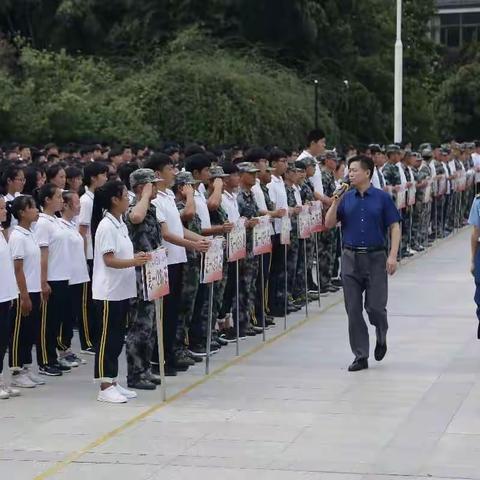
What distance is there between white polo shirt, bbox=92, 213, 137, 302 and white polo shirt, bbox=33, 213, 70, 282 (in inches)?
46.7

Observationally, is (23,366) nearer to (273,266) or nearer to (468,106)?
(273,266)

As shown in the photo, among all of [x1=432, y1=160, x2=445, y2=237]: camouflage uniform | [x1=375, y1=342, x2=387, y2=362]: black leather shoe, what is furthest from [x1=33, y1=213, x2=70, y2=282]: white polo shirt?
[x1=432, y1=160, x2=445, y2=237]: camouflage uniform

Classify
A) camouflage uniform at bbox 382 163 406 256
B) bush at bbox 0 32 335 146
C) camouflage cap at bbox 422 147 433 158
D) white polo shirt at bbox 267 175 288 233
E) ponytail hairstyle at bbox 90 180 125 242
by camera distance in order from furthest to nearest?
bush at bbox 0 32 335 146, camouflage cap at bbox 422 147 433 158, camouflage uniform at bbox 382 163 406 256, white polo shirt at bbox 267 175 288 233, ponytail hairstyle at bbox 90 180 125 242

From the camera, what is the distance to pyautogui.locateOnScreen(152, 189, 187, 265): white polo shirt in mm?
11836

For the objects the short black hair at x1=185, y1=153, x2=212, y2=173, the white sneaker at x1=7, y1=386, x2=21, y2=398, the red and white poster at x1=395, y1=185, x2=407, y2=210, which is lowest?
the white sneaker at x1=7, y1=386, x2=21, y2=398

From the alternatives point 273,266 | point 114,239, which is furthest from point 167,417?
point 273,266

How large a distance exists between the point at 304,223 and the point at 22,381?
5.32 m

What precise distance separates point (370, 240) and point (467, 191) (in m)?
17.6

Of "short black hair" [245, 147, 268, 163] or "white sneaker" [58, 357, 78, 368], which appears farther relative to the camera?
"short black hair" [245, 147, 268, 163]

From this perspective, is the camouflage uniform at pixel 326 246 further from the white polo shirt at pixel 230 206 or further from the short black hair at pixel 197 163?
the short black hair at pixel 197 163

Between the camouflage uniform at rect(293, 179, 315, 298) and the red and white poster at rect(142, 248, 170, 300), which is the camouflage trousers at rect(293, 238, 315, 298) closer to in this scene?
the camouflage uniform at rect(293, 179, 315, 298)

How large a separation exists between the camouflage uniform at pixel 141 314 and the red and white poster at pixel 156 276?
0.75 ft

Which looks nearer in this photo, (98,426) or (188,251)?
(98,426)

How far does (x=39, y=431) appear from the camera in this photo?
9.95 m
